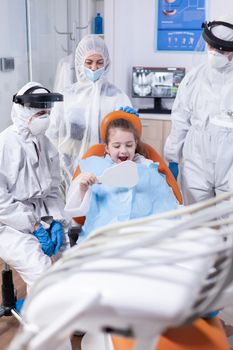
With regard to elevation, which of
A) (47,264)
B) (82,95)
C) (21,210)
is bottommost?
(47,264)

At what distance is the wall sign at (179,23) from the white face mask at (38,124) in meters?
2.44

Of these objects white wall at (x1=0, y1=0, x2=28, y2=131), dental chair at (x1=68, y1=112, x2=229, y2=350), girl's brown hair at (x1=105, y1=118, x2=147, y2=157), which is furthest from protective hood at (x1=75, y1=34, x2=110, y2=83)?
dental chair at (x1=68, y1=112, x2=229, y2=350)

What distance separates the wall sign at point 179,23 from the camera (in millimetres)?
3896

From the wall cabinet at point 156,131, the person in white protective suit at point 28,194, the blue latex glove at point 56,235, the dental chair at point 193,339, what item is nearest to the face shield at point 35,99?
the person in white protective suit at point 28,194

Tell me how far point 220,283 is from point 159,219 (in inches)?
5.4

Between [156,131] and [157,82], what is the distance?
470mm

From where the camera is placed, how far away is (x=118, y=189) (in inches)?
74.3

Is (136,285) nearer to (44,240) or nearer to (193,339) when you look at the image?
(193,339)

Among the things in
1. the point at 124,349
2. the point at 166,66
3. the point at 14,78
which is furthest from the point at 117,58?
the point at 124,349

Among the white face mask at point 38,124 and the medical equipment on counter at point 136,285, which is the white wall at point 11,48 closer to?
the white face mask at point 38,124

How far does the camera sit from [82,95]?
2.62 meters

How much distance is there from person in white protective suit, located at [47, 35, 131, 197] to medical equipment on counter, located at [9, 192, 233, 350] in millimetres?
1904

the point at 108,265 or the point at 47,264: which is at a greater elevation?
the point at 108,265

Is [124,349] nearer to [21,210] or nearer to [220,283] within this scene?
[220,283]
